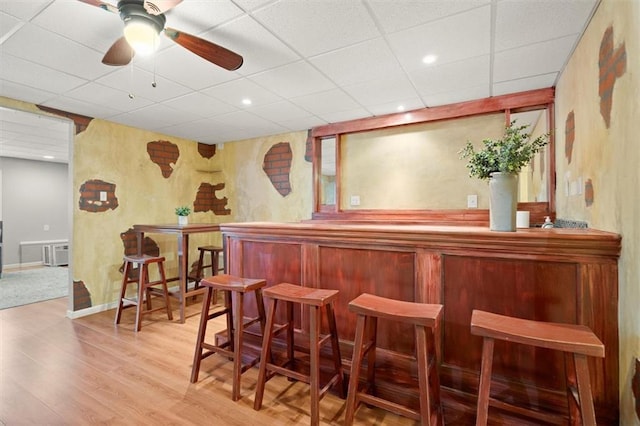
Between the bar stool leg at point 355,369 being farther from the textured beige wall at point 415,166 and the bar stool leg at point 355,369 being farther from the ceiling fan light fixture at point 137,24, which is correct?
the textured beige wall at point 415,166

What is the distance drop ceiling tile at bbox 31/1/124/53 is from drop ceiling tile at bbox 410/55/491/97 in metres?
2.18

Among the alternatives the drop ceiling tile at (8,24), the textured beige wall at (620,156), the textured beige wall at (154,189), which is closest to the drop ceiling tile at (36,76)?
the drop ceiling tile at (8,24)

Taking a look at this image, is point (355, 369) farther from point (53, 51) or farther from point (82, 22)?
point (53, 51)

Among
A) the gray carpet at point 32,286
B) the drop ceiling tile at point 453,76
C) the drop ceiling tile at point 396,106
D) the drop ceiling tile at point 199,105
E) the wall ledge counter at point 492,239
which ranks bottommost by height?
the gray carpet at point 32,286

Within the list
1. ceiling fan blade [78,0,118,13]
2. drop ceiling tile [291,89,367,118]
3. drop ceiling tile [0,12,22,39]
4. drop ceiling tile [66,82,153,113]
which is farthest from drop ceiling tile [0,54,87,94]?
drop ceiling tile [291,89,367,118]

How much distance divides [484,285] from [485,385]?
0.56 metres

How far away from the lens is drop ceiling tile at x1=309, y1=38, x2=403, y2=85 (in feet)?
7.07

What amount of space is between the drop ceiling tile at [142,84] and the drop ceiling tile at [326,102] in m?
1.14

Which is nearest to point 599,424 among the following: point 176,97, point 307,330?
point 307,330

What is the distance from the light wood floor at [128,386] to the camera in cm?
183

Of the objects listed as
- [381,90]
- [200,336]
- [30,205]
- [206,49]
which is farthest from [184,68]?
[30,205]

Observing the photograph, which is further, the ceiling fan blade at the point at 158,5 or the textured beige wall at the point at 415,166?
the textured beige wall at the point at 415,166

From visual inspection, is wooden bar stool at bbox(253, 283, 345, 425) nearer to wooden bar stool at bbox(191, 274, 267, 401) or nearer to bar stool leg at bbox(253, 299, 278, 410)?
bar stool leg at bbox(253, 299, 278, 410)

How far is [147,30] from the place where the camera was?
1584 millimetres
